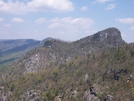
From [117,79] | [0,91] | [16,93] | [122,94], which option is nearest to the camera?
[122,94]

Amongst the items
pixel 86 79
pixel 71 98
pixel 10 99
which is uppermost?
pixel 86 79

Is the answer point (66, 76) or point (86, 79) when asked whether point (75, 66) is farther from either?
point (86, 79)

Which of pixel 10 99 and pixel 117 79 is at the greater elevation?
pixel 117 79

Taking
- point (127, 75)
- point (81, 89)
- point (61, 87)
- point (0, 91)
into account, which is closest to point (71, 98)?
point (81, 89)

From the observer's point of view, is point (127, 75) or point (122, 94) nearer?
point (122, 94)

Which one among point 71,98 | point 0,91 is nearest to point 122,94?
point 71,98

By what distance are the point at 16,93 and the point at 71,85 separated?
57.0m

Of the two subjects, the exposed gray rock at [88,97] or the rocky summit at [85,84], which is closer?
the rocky summit at [85,84]

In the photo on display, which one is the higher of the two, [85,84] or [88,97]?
[85,84]

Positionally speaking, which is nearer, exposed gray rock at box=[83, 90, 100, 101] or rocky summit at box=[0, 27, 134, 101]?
rocky summit at box=[0, 27, 134, 101]

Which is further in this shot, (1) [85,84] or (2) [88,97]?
(1) [85,84]

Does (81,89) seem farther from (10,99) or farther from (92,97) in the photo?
(10,99)

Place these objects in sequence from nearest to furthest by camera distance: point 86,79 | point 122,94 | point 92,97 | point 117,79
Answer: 1. point 122,94
2. point 92,97
3. point 117,79
4. point 86,79

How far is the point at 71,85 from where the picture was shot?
155 metres
